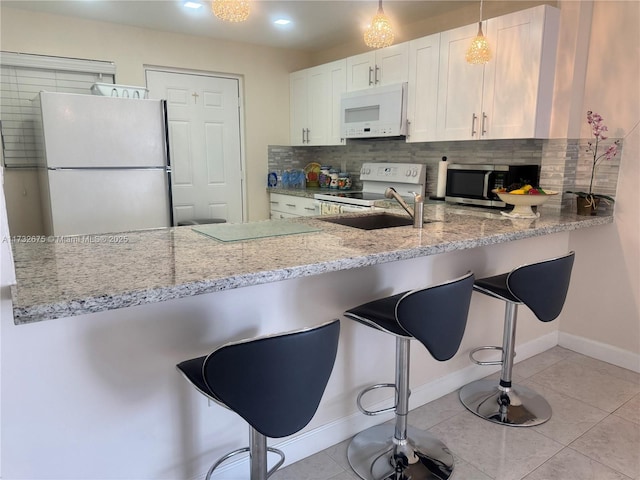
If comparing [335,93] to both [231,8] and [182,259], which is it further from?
[182,259]

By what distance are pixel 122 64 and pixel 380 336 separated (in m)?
3.31

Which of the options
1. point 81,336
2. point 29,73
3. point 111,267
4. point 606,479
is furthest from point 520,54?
point 29,73

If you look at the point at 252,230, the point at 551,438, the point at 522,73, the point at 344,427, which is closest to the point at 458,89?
the point at 522,73

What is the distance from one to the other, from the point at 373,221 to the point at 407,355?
95 centimetres

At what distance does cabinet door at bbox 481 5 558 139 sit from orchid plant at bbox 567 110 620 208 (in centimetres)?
25

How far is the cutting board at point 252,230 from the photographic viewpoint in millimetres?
1844

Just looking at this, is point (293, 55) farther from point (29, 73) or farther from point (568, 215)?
point (568, 215)

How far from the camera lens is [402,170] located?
3.92 meters

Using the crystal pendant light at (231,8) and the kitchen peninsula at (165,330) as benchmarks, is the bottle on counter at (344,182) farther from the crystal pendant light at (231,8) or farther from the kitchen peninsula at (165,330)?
the crystal pendant light at (231,8)

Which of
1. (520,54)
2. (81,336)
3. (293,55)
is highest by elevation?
(293,55)

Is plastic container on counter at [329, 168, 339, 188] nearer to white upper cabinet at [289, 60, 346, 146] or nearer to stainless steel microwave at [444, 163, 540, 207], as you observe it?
white upper cabinet at [289, 60, 346, 146]

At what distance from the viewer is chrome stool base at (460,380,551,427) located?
2.20 meters

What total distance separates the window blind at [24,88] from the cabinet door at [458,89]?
9.50ft

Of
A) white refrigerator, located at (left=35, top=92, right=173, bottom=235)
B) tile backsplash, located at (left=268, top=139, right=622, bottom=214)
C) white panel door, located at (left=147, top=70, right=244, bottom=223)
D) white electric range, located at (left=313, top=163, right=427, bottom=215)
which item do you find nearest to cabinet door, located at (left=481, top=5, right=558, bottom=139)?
tile backsplash, located at (left=268, top=139, right=622, bottom=214)
